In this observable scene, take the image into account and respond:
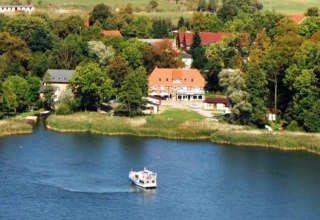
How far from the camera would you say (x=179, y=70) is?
86625mm

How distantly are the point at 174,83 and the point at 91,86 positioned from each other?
12824mm

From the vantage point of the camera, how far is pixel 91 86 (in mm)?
75312

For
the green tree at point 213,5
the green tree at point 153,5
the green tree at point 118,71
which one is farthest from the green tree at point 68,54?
the green tree at point 213,5

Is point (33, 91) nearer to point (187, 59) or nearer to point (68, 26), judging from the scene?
point (187, 59)

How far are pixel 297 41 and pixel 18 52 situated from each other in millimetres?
26993

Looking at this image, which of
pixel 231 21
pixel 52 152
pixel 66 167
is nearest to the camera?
pixel 66 167

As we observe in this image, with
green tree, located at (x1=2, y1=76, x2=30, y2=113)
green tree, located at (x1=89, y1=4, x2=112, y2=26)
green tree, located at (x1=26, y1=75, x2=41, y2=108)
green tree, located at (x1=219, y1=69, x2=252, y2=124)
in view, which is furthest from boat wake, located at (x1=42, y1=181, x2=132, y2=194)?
green tree, located at (x1=89, y1=4, x2=112, y2=26)

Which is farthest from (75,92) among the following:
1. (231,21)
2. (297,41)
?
(231,21)

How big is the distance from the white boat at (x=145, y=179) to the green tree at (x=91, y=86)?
22.7m

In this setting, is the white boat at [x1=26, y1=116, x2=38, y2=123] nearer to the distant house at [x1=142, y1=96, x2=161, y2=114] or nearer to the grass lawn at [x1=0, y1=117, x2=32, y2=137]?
the grass lawn at [x1=0, y1=117, x2=32, y2=137]

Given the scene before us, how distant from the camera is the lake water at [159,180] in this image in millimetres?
48281

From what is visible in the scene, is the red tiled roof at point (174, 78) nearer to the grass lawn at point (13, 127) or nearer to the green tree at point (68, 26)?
the grass lawn at point (13, 127)

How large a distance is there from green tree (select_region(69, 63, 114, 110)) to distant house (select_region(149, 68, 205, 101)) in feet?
30.7

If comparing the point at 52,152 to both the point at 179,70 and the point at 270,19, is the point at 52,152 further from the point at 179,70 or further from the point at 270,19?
the point at 270,19
